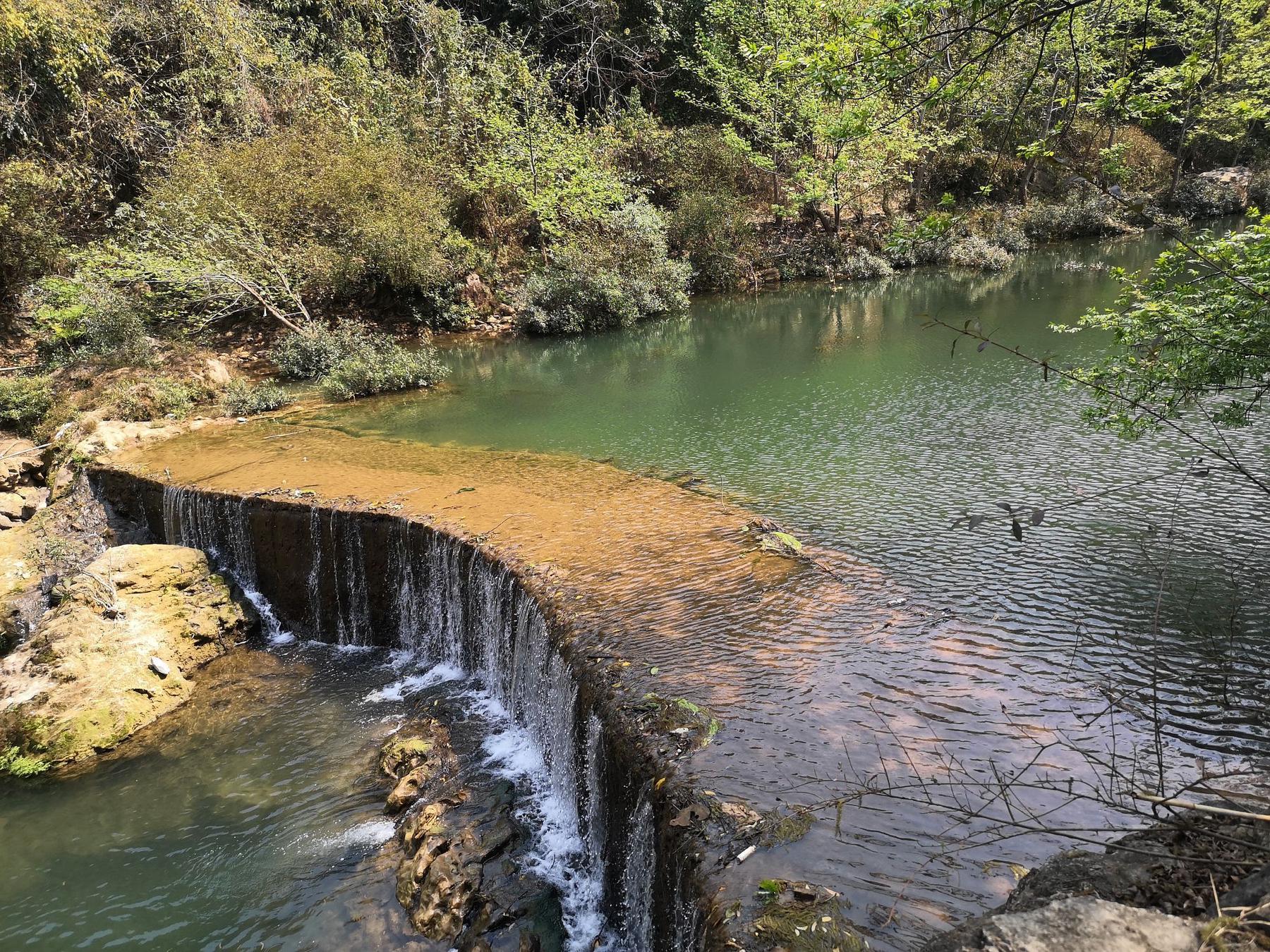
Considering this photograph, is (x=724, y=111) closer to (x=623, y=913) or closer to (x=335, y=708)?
(x=335, y=708)

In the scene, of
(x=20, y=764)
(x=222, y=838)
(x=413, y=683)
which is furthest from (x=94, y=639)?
(x=413, y=683)

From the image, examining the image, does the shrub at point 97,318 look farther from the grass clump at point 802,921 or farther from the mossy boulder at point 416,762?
the grass clump at point 802,921

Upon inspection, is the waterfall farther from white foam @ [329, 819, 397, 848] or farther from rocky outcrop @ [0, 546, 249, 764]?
rocky outcrop @ [0, 546, 249, 764]

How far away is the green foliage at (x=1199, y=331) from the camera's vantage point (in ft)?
16.8

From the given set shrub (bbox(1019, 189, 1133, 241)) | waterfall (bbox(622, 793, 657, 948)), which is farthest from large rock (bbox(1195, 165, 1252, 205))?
waterfall (bbox(622, 793, 657, 948))

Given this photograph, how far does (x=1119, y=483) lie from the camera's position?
8.59m

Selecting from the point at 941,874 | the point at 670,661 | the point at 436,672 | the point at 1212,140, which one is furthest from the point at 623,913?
the point at 1212,140

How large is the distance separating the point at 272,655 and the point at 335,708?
2120 mm

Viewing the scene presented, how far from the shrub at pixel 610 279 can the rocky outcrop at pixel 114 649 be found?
47.7 feet

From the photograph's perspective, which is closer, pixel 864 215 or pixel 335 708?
pixel 335 708

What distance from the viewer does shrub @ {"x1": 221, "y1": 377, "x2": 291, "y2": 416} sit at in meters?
15.7

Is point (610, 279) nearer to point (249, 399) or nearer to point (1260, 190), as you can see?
point (249, 399)

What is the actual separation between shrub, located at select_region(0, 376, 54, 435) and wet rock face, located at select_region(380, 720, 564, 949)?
14.4m

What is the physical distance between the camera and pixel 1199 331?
545 centimetres
